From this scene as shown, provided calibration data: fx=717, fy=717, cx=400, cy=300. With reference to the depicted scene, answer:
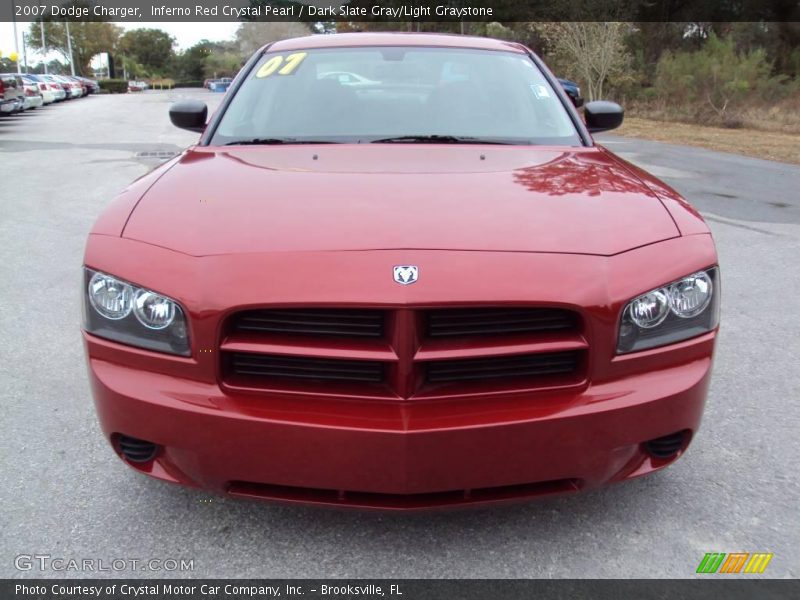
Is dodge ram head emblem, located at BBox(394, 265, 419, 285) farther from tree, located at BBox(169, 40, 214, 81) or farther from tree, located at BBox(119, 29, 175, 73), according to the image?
tree, located at BBox(119, 29, 175, 73)

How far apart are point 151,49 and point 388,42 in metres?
127

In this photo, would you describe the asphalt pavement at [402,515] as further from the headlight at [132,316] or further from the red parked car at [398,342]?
the headlight at [132,316]

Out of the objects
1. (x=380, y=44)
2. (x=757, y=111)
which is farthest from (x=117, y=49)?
(x=380, y=44)

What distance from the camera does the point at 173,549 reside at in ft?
7.22

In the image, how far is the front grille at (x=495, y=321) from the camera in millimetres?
1968

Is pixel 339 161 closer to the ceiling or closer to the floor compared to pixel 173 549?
closer to the ceiling

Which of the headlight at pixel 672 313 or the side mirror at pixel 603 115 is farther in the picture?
the side mirror at pixel 603 115

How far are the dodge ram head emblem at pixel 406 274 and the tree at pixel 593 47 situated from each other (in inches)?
976

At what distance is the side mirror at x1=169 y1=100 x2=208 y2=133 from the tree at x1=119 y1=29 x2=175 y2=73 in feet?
404

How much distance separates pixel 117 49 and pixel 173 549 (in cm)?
11001

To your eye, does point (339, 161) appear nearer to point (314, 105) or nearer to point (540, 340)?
point (314, 105)

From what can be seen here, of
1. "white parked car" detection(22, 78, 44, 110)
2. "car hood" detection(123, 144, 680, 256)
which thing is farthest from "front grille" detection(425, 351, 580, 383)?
"white parked car" detection(22, 78, 44, 110)

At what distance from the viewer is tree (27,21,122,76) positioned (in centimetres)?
7625

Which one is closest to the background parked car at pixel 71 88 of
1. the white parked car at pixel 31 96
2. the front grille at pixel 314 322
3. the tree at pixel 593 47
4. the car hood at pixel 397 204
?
the white parked car at pixel 31 96
